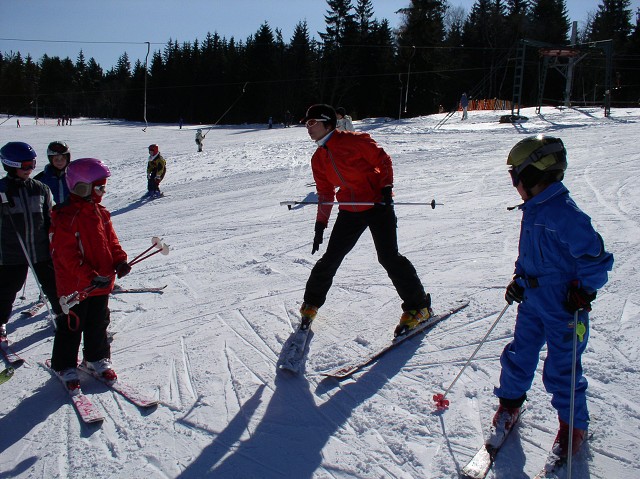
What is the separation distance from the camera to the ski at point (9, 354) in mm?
3813

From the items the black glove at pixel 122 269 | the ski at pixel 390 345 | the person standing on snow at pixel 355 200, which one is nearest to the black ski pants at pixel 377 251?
the person standing on snow at pixel 355 200

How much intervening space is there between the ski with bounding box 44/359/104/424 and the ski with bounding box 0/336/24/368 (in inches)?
22.6

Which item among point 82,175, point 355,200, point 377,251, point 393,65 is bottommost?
point 377,251

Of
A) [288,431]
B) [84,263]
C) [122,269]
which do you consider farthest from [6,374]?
[288,431]

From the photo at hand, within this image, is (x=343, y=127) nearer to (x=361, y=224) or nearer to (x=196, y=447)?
(x=361, y=224)

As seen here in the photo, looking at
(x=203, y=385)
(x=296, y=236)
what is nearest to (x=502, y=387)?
(x=203, y=385)

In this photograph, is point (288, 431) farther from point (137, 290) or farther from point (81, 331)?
point (137, 290)

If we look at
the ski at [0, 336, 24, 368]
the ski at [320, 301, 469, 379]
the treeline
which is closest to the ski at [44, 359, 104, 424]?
the ski at [0, 336, 24, 368]

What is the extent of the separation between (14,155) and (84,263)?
3.93 feet

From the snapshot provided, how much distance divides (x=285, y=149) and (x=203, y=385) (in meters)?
14.0

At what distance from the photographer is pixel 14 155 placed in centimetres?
376

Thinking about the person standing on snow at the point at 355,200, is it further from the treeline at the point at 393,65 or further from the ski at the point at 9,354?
the treeline at the point at 393,65

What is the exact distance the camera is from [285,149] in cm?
1688

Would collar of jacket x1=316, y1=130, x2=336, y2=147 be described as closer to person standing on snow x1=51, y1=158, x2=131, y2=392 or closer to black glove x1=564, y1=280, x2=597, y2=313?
person standing on snow x1=51, y1=158, x2=131, y2=392
